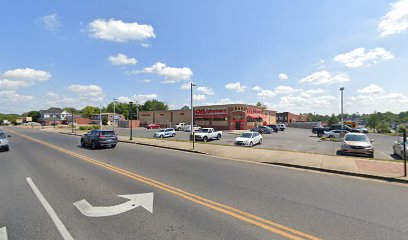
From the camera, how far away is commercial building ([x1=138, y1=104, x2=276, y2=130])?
51.1 metres

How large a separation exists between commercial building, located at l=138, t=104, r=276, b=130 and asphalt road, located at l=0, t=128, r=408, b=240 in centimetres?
4231

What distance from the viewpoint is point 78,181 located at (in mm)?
7758

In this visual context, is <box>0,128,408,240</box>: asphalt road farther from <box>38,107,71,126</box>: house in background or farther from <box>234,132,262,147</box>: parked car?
<box>38,107,71,126</box>: house in background

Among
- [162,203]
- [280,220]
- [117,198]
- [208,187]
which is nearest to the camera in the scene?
[280,220]

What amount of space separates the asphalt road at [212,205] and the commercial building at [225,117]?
42312 millimetres

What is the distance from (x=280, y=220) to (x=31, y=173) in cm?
1032

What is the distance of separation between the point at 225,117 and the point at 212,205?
155 ft

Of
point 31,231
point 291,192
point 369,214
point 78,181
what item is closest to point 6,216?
point 31,231

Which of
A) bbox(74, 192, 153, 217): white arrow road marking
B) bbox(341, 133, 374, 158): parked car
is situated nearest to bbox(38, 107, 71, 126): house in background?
bbox(74, 192, 153, 217): white arrow road marking

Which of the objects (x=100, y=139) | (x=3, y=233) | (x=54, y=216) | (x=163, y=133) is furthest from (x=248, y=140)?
(x=3, y=233)

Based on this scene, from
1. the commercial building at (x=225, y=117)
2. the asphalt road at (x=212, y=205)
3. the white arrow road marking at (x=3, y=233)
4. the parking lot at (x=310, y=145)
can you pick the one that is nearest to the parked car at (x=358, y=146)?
the parking lot at (x=310, y=145)

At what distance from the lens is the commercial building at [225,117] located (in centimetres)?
5109

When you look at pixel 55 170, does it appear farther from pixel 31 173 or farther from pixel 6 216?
pixel 6 216

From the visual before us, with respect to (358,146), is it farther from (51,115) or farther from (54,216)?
(51,115)
